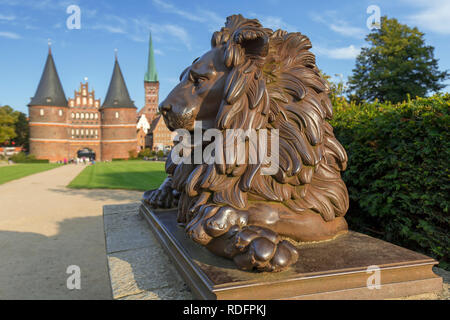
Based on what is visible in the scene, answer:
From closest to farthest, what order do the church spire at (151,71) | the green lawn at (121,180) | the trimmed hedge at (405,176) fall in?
the trimmed hedge at (405,176) → the green lawn at (121,180) → the church spire at (151,71)

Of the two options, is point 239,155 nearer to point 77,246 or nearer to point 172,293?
point 172,293

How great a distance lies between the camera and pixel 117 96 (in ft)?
171

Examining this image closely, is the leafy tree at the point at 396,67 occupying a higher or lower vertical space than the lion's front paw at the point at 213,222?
higher

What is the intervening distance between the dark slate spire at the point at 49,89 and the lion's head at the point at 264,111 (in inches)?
2077

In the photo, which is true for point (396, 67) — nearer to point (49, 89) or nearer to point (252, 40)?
point (252, 40)

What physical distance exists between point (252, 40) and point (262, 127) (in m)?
0.49

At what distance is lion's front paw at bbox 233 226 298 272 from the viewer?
1.40 metres

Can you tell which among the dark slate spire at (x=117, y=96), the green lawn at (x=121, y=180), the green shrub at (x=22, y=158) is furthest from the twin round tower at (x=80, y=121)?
the green lawn at (x=121, y=180)

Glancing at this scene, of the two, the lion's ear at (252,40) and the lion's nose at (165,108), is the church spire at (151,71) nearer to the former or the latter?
the lion's nose at (165,108)

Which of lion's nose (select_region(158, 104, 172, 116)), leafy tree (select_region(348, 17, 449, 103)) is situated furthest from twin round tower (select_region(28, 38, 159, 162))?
lion's nose (select_region(158, 104, 172, 116))

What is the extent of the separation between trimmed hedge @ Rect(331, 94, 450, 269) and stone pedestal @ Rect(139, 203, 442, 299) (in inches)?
37.6

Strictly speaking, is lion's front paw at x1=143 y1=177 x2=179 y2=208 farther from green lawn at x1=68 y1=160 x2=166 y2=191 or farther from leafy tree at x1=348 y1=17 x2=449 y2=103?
leafy tree at x1=348 y1=17 x2=449 y2=103

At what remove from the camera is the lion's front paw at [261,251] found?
4.61 feet

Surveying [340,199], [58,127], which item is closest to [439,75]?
[340,199]
